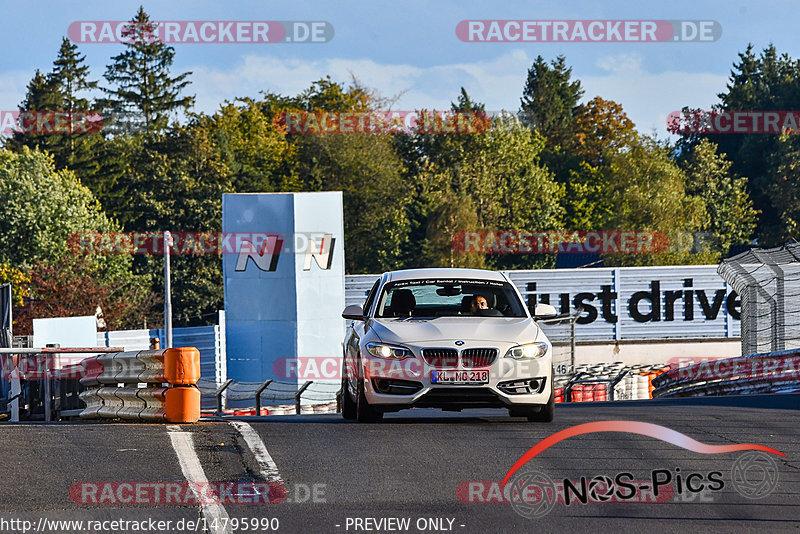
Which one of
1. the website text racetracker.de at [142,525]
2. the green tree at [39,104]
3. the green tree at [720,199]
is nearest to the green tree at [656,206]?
the green tree at [720,199]

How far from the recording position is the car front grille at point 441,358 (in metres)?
11.9

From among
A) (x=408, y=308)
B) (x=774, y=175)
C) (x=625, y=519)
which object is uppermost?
(x=774, y=175)

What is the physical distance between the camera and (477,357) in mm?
11961

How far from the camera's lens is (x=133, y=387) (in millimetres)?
14469

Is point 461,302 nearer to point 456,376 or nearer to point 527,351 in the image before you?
point 527,351

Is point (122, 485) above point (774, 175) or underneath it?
underneath

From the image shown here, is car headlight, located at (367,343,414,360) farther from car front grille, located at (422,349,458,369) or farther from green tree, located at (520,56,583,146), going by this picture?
green tree, located at (520,56,583,146)

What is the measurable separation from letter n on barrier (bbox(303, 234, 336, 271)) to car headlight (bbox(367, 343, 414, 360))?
76.9 ft

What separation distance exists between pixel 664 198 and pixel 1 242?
4269cm

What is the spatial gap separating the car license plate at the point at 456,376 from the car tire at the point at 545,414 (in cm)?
87

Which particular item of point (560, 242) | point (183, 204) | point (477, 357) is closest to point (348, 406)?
point (477, 357)

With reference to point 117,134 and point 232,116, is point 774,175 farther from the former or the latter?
point 117,134

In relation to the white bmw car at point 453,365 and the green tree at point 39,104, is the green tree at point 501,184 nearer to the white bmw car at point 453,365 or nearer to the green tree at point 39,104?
the green tree at point 39,104

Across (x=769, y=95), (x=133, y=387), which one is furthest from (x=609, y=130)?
(x=133, y=387)
